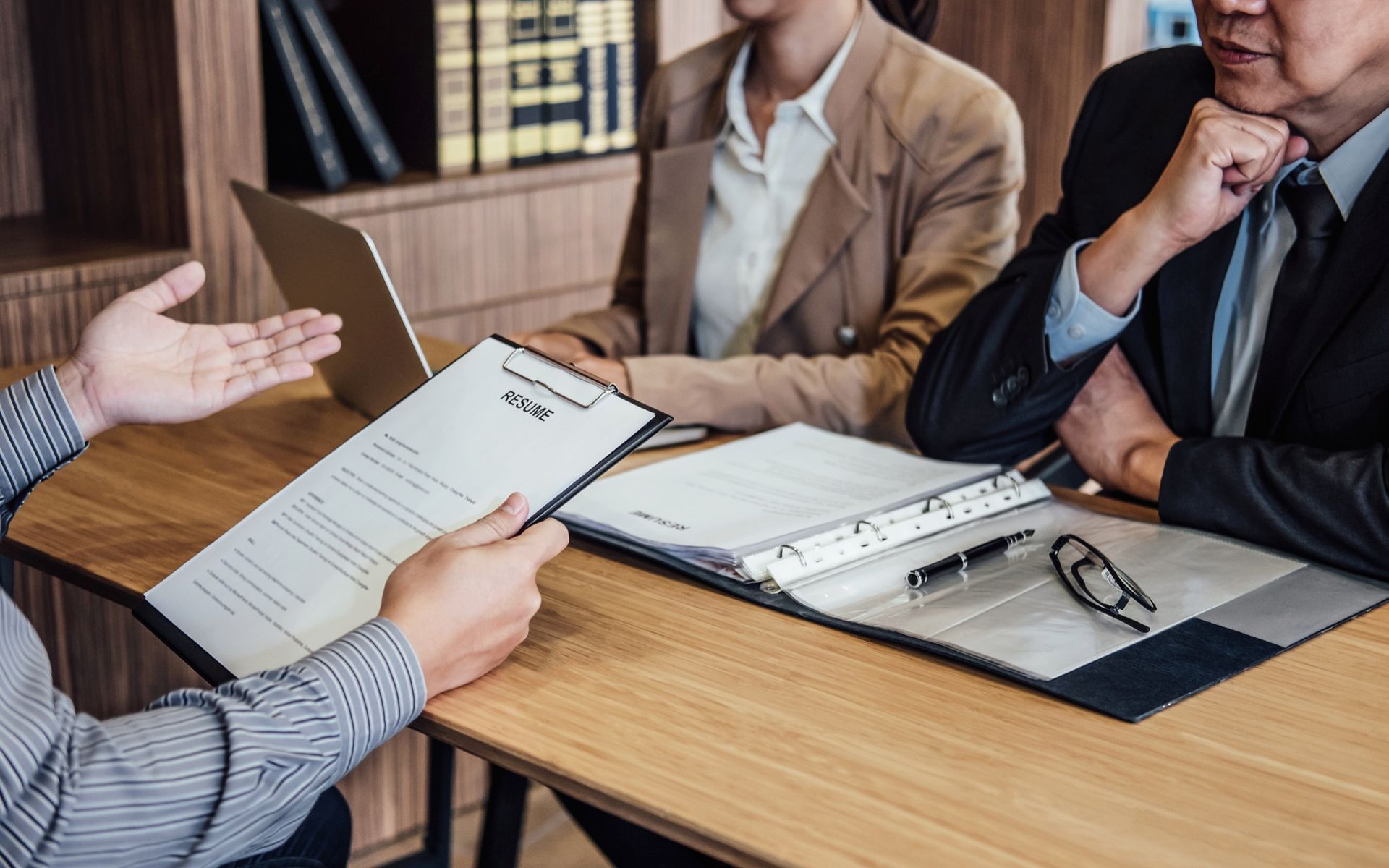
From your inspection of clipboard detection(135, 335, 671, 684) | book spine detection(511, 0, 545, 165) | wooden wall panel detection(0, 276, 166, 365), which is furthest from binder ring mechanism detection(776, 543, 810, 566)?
book spine detection(511, 0, 545, 165)

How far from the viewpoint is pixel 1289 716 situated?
942 millimetres

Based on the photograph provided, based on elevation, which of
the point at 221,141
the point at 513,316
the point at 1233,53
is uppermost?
the point at 1233,53

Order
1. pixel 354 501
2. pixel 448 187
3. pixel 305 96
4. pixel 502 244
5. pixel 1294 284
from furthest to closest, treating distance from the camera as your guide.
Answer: pixel 502 244 < pixel 448 187 < pixel 305 96 < pixel 1294 284 < pixel 354 501

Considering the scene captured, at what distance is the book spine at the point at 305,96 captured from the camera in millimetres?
2135

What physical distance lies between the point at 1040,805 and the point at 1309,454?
0.56 metres

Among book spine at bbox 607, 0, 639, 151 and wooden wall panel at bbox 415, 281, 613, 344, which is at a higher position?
book spine at bbox 607, 0, 639, 151

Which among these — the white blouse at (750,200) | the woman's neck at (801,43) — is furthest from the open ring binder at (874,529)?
the woman's neck at (801,43)

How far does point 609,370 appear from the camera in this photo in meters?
1.63

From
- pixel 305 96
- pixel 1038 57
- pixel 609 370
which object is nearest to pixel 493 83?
pixel 305 96

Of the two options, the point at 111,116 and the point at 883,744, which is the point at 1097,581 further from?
the point at 111,116

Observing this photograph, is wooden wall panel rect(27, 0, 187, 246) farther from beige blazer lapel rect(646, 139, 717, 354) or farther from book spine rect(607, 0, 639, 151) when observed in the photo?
book spine rect(607, 0, 639, 151)

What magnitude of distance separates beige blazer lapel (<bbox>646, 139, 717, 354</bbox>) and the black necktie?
0.81m

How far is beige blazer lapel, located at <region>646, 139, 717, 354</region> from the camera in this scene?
76.8 inches

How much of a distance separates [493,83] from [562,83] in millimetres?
153
